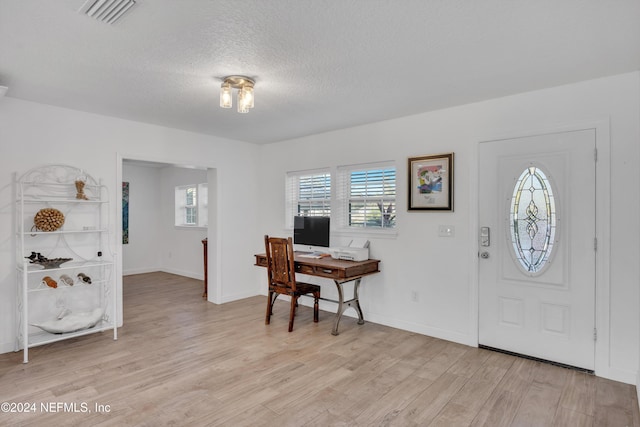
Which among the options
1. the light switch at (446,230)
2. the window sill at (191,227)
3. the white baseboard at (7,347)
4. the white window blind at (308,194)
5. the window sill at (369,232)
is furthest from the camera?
the window sill at (191,227)

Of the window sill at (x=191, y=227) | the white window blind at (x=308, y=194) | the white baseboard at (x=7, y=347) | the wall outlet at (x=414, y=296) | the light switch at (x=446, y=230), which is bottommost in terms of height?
the white baseboard at (x=7, y=347)

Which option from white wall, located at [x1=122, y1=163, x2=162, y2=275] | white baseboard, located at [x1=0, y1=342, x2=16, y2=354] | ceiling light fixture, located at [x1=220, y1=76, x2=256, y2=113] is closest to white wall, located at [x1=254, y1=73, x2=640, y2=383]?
ceiling light fixture, located at [x1=220, y1=76, x2=256, y2=113]

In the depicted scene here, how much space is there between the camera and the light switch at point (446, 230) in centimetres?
359

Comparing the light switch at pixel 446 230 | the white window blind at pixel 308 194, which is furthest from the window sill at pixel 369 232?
the light switch at pixel 446 230

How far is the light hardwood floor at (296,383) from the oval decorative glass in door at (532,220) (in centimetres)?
92

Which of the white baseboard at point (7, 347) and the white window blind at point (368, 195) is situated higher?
the white window blind at point (368, 195)

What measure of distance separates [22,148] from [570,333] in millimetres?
5233

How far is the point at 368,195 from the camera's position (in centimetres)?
433

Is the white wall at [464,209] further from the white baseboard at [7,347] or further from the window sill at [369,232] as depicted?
the white baseboard at [7,347]

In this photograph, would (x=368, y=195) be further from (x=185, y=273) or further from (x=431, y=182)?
(x=185, y=273)

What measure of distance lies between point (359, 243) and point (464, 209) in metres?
1.29

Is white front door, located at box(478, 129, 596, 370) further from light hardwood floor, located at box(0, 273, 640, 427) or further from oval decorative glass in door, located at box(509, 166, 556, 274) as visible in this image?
light hardwood floor, located at box(0, 273, 640, 427)

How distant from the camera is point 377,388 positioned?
265 centimetres

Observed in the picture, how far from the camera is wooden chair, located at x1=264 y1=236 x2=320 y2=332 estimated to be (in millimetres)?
3895
